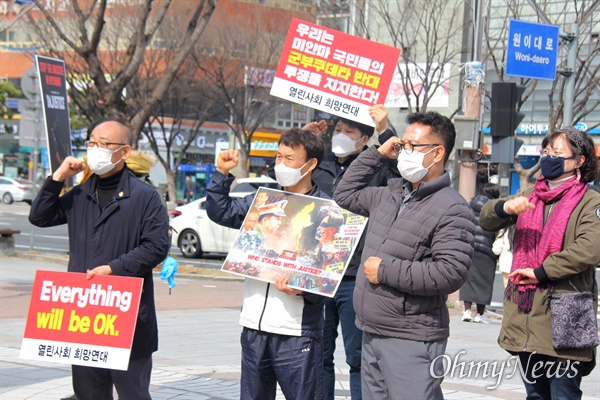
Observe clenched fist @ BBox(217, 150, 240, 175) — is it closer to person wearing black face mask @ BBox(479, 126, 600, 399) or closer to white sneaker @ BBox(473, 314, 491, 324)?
person wearing black face mask @ BBox(479, 126, 600, 399)

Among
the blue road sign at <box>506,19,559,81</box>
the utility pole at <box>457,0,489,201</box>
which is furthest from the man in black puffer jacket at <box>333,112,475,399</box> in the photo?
the blue road sign at <box>506,19,559,81</box>

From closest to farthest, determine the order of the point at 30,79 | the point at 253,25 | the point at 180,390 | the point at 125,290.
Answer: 1. the point at 125,290
2. the point at 180,390
3. the point at 30,79
4. the point at 253,25

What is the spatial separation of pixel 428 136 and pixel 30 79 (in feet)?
50.4

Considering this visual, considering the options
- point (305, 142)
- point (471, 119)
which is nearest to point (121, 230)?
point (305, 142)

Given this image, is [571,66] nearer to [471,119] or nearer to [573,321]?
[471,119]

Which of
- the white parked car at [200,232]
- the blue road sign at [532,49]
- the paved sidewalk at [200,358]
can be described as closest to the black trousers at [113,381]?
the paved sidewalk at [200,358]

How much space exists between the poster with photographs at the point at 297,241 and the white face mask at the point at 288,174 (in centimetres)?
8

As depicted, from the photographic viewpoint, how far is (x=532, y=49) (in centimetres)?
1560

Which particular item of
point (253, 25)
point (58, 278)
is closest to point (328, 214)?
point (58, 278)

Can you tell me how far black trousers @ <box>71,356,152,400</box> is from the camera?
4938mm

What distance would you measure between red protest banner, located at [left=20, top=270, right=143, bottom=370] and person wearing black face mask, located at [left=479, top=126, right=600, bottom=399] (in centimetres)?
208

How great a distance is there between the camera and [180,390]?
7133 millimetres

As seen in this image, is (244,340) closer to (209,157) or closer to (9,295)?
(9,295)

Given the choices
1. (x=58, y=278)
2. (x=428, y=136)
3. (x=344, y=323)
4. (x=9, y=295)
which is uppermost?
(x=428, y=136)
